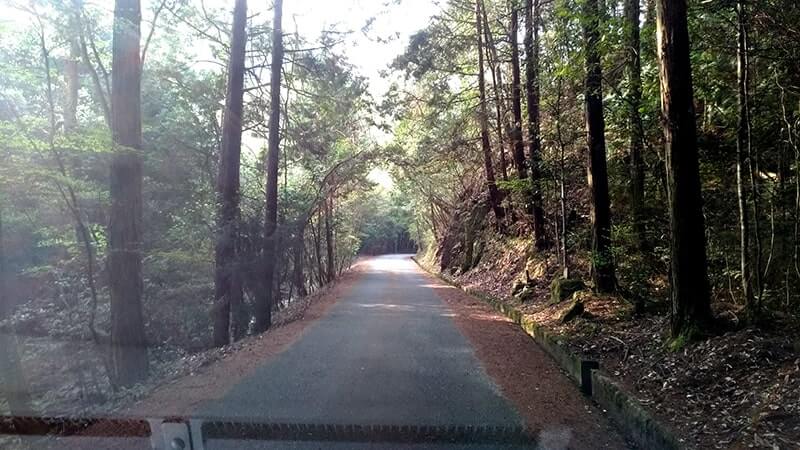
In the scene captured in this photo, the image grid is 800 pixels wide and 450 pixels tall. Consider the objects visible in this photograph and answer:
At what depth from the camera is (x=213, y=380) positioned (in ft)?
26.4

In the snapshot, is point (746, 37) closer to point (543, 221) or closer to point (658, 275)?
point (658, 275)

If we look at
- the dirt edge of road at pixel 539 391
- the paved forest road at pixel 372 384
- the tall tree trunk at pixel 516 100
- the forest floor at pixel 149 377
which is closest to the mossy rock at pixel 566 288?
the dirt edge of road at pixel 539 391

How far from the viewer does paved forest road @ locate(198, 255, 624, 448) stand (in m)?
5.98

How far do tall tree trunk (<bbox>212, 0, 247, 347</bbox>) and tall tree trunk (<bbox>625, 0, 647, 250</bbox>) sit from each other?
8.87 m

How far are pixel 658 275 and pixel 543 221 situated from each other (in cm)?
699

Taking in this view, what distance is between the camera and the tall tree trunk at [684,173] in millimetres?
6938

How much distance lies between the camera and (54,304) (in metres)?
22.8

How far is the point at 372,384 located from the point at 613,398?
112 inches

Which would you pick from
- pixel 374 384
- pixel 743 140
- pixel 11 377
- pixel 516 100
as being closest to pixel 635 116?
pixel 743 140

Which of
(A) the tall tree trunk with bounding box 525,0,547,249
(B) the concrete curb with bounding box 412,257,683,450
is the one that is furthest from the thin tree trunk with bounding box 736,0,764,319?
(A) the tall tree trunk with bounding box 525,0,547,249

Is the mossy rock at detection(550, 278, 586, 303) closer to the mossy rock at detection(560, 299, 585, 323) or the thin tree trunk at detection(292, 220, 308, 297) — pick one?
the mossy rock at detection(560, 299, 585, 323)

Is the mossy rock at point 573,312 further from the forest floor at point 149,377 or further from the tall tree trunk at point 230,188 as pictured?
the tall tree trunk at point 230,188

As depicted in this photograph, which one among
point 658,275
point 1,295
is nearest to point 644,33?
point 658,275

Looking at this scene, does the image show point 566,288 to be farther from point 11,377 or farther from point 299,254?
point 299,254
